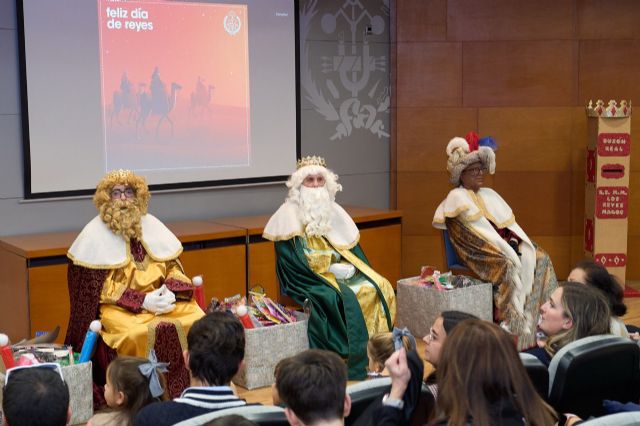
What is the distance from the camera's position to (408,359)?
2564 millimetres

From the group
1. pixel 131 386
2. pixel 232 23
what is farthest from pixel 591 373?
pixel 232 23

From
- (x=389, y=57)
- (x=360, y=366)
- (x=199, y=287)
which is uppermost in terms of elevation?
(x=389, y=57)

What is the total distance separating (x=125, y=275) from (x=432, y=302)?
2.06 m

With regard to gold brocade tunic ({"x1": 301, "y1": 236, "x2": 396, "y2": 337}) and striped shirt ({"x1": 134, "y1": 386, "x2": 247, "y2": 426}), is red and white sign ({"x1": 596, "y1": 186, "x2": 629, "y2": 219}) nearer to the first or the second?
gold brocade tunic ({"x1": 301, "y1": 236, "x2": 396, "y2": 337})

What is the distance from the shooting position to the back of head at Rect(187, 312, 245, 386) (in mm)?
2812

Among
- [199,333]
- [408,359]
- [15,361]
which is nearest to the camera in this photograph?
[408,359]

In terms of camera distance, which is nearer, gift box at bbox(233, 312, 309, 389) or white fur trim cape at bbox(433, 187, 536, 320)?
gift box at bbox(233, 312, 309, 389)

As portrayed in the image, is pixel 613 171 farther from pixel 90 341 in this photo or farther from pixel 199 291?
pixel 90 341

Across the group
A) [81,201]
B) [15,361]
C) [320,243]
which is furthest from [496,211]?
[15,361]

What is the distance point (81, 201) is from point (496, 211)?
9.18ft

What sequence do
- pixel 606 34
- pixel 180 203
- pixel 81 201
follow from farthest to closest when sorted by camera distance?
pixel 606 34 < pixel 180 203 < pixel 81 201

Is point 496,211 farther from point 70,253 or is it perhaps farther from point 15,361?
point 15,361

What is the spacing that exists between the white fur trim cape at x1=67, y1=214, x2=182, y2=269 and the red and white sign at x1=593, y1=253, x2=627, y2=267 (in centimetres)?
355

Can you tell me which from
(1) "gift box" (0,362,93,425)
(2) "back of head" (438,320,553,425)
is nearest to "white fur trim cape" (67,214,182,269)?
(1) "gift box" (0,362,93,425)
